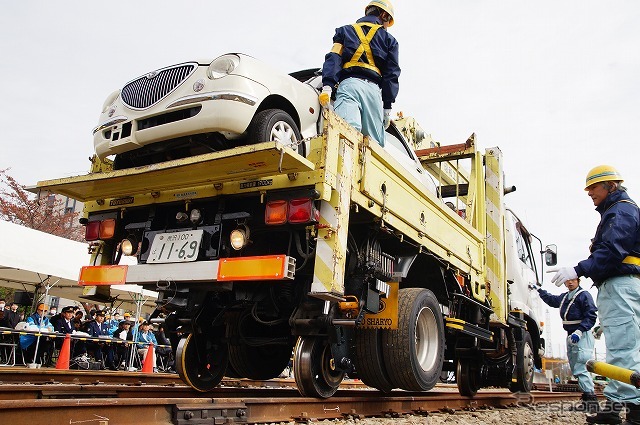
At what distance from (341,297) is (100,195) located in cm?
236

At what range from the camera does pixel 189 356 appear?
192 inches

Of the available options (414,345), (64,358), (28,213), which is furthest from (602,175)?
(28,213)

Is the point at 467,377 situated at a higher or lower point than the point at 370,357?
lower

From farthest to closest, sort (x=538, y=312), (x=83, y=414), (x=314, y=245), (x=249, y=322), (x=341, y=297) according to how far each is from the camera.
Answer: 1. (x=538, y=312)
2. (x=249, y=322)
3. (x=314, y=245)
4. (x=341, y=297)
5. (x=83, y=414)

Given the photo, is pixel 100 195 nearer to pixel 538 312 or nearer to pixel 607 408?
pixel 607 408

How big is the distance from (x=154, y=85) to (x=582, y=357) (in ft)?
19.7

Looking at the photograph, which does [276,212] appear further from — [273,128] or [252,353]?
[252,353]

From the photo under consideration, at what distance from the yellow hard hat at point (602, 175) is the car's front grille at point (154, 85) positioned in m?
3.21

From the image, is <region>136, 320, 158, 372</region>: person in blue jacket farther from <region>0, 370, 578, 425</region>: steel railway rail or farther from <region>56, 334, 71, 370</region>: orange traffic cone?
<region>0, 370, 578, 425</region>: steel railway rail

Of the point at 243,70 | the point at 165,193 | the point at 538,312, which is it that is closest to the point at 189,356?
the point at 165,193

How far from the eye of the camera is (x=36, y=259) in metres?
11.0

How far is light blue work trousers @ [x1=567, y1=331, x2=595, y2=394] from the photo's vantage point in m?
6.85

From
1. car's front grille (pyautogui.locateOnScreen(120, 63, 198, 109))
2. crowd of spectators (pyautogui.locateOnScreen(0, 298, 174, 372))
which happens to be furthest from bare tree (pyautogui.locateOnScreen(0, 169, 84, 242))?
car's front grille (pyautogui.locateOnScreen(120, 63, 198, 109))

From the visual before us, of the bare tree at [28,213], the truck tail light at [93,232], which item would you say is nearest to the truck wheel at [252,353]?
the truck tail light at [93,232]
